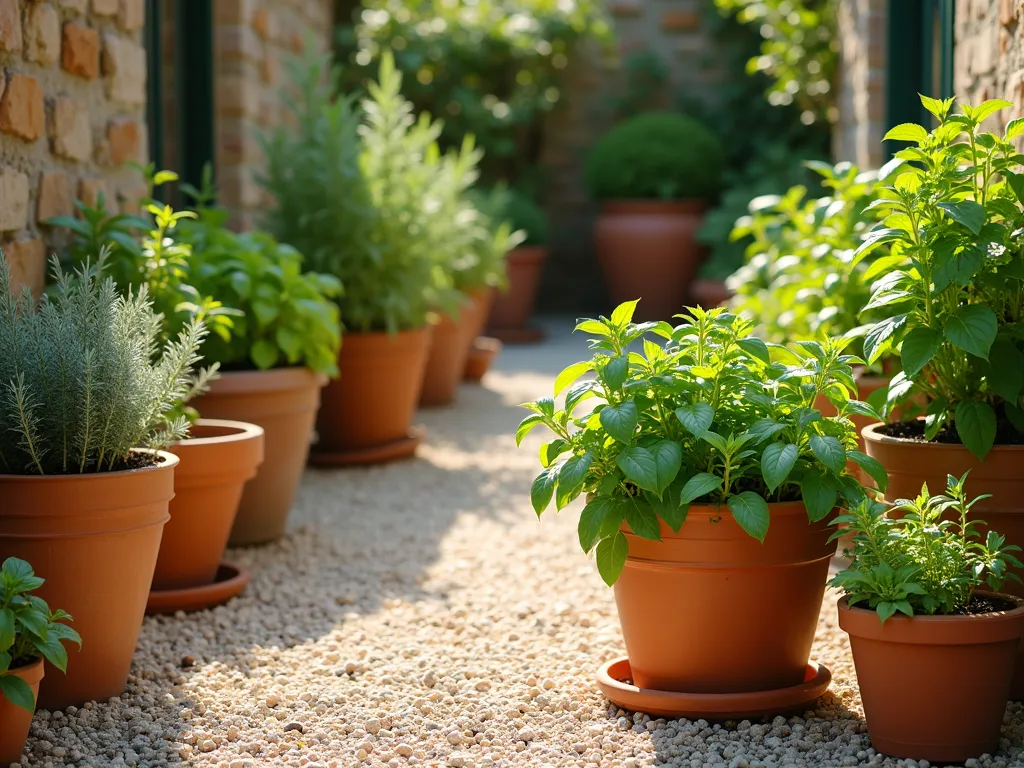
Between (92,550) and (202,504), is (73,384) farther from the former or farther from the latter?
(202,504)

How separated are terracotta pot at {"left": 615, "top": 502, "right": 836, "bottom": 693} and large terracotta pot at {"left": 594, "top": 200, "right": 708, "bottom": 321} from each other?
6.30 metres

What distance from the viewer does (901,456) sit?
8.12 feet

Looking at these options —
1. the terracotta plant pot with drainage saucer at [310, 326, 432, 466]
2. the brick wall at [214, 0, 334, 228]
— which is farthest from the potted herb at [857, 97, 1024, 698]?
the brick wall at [214, 0, 334, 228]

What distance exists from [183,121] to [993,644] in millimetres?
4380

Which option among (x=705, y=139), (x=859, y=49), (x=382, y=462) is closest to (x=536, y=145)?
(x=705, y=139)

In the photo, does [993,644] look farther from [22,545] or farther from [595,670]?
[22,545]

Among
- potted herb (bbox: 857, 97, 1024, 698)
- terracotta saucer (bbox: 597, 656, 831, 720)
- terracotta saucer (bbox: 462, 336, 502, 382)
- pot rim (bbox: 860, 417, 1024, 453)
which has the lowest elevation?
terracotta saucer (bbox: 462, 336, 502, 382)

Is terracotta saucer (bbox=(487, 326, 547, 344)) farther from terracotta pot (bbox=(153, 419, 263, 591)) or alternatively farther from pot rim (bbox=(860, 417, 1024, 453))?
pot rim (bbox=(860, 417, 1024, 453))

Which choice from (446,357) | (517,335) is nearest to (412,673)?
(446,357)

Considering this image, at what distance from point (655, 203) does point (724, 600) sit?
6.66 m

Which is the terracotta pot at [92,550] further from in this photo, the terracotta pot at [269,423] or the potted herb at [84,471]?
the terracotta pot at [269,423]

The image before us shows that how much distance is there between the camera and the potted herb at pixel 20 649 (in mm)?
2061

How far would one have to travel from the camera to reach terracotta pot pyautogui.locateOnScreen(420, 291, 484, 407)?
20.3 ft

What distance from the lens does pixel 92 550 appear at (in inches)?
94.4
